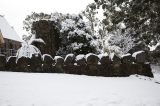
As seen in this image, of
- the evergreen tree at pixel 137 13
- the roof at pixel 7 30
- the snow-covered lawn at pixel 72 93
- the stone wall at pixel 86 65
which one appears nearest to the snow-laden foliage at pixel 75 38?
the evergreen tree at pixel 137 13

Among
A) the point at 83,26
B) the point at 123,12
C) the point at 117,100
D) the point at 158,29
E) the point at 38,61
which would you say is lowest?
the point at 117,100

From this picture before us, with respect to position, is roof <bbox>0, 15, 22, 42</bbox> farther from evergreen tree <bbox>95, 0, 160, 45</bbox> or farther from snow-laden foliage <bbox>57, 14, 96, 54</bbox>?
evergreen tree <bbox>95, 0, 160, 45</bbox>

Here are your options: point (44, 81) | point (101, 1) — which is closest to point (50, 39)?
point (101, 1)

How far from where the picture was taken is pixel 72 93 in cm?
465

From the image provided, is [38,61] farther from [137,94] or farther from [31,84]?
[137,94]

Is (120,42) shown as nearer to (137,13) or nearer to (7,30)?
(7,30)

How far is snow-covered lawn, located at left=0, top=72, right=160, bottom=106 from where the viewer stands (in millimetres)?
4113

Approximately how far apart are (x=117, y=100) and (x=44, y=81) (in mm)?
1978

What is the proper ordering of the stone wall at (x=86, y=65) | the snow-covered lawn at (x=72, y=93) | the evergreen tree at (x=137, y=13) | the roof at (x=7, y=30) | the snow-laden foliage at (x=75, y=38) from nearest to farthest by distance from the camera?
1. the snow-covered lawn at (x=72, y=93)
2. the stone wall at (x=86, y=65)
3. the evergreen tree at (x=137, y=13)
4. the snow-laden foliage at (x=75, y=38)
5. the roof at (x=7, y=30)

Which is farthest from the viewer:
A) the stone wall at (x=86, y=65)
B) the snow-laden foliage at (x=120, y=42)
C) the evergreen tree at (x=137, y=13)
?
the snow-laden foliage at (x=120, y=42)

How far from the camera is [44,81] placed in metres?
5.60

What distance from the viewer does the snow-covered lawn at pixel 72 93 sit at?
4113 mm

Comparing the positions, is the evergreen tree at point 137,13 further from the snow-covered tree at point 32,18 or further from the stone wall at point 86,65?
the snow-covered tree at point 32,18

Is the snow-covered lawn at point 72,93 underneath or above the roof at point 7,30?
underneath
